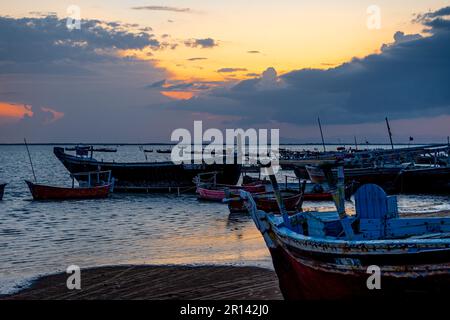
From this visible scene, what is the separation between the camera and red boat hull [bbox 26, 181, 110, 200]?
118 feet

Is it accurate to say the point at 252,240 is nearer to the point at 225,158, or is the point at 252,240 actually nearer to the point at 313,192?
the point at 313,192

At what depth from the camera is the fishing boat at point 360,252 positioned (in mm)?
7062

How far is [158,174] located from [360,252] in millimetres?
37314

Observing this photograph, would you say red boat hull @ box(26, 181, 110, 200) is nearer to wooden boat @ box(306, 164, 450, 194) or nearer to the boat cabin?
wooden boat @ box(306, 164, 450, 194)

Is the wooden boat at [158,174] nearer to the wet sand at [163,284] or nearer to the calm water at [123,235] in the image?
the calm water at [123,235]

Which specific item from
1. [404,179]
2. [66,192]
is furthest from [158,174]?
[404,179]

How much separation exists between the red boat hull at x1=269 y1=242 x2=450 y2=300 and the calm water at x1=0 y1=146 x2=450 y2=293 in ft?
15.7

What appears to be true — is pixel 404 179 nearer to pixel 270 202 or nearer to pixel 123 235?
pixel 270 202

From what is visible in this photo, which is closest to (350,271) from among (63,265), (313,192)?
(63,265)

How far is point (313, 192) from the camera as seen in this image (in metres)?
33.9

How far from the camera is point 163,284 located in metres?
12.1

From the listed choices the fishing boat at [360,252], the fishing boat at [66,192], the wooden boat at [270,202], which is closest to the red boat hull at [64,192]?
the fishing boat at [66,192]

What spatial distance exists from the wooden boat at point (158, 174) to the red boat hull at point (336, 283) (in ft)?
108
